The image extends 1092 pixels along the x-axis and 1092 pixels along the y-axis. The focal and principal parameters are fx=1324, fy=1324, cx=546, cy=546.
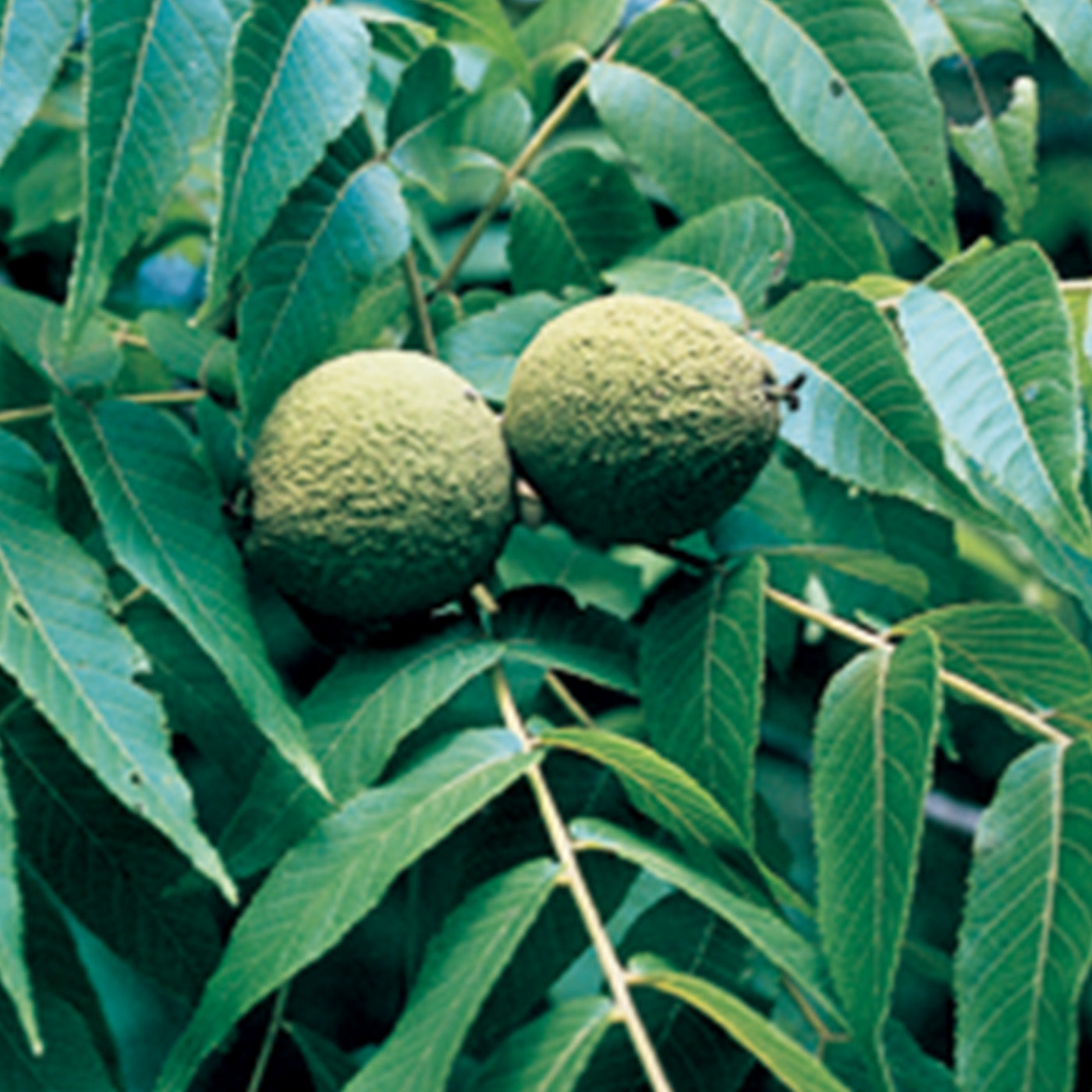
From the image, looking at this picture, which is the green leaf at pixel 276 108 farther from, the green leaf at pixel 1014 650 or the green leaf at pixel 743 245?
the green leaf at pixel 1014 650

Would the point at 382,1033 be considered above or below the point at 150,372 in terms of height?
below

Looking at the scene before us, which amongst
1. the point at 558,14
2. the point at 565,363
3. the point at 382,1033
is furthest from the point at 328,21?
the point at 382,1033

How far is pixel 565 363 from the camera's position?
2.95ft

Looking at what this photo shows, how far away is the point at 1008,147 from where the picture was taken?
115 cm

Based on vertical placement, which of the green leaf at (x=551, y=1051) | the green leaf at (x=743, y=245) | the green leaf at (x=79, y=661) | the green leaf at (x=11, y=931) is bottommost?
the green leaf at (x=551, y=1051)

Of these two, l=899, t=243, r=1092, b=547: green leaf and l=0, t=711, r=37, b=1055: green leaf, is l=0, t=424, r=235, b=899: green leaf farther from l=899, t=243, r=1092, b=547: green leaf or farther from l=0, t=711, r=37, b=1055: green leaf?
l=899, t=243, r=1092, b=547: green leaf

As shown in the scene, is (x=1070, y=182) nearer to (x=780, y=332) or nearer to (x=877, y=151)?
(x=877, y=151)

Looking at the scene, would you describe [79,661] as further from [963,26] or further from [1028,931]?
[963,26]

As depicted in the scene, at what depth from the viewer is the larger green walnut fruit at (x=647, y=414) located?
2.86 feet

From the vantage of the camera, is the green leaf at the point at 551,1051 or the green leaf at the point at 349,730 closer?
the green leaf at the point at 551,1051

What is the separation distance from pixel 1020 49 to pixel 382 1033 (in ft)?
3.61

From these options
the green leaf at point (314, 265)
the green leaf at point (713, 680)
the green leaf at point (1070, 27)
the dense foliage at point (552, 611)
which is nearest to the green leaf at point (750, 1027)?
the dense foliage at point (552, 611)

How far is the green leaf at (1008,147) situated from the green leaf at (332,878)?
2.21 feet

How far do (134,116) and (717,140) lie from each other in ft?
1.58
